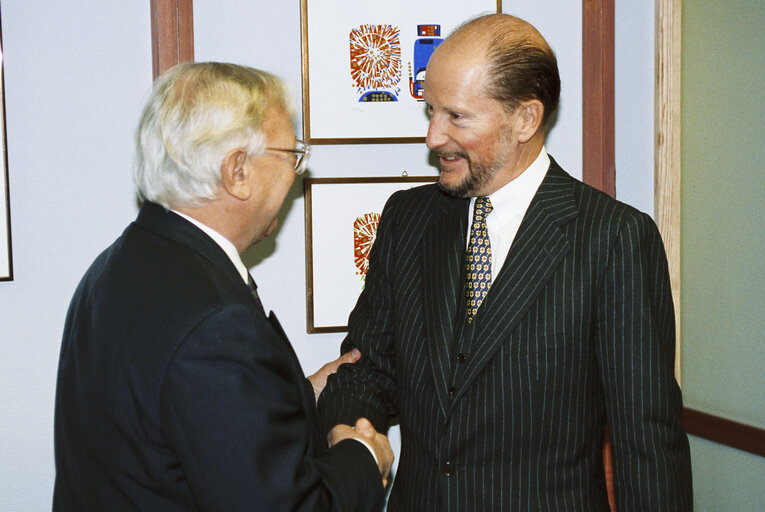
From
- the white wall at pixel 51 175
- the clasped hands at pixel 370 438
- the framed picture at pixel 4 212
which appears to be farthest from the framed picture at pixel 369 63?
the clasped hands at pixel 370 438

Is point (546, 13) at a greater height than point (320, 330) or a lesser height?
greater

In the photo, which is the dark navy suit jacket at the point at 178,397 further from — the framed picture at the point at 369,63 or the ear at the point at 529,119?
the framed picture at the point at 369,63

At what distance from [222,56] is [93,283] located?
113cm

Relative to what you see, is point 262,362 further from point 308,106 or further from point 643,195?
point 643,195

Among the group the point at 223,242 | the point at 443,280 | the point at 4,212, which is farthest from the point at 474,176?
the point at 4,212

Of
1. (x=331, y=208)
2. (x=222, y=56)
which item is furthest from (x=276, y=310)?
(x=222, y=56)

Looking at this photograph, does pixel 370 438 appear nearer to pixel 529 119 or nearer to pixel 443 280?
pixel 443 280

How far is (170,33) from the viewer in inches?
85.8

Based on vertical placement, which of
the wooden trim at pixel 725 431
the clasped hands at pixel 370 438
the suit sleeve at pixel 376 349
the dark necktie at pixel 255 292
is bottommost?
the wooden trim at pixel 725 431

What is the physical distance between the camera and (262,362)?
122 centimetres

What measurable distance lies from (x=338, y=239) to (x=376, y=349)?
1.75 ft

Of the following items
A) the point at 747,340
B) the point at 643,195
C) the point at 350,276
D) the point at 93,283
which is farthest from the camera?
the point at 747,340

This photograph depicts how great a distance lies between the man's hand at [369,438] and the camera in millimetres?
1562

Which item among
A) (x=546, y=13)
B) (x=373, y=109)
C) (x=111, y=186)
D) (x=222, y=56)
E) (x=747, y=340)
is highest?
(x=546, y=13)
